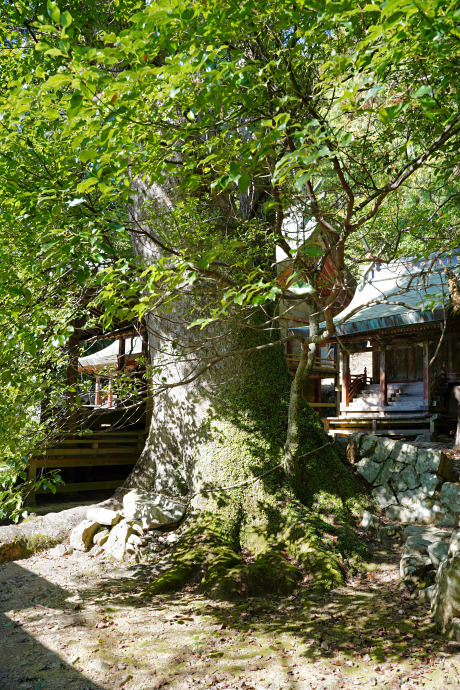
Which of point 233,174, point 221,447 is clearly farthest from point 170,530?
point 233,174

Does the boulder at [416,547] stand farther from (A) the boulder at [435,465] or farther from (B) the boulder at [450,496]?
(A) the boulder at [435,465]

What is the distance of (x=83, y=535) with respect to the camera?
23.9 feet

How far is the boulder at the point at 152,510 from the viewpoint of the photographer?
271 inches

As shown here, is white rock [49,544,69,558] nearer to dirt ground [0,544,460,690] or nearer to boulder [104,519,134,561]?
boulder [104,519,134,561]

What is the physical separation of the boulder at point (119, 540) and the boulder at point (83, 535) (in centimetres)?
37

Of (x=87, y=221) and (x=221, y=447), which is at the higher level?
(x=87, y=221)

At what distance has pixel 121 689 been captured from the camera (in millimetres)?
3791

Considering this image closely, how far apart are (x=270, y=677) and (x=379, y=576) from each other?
2.21m

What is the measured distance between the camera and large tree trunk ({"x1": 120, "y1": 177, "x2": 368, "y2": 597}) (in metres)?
5.65

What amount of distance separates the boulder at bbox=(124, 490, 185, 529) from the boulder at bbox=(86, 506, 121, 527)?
15 centimetres

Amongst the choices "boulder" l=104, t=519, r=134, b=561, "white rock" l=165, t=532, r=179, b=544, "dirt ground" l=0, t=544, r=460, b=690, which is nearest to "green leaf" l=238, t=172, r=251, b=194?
"dirt ground" l=0, t=544, r=460, b=690

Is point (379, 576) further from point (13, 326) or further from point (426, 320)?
point (426, 320)

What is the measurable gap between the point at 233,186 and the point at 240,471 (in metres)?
3.58

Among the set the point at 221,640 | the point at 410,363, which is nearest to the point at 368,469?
the point at 221,640
